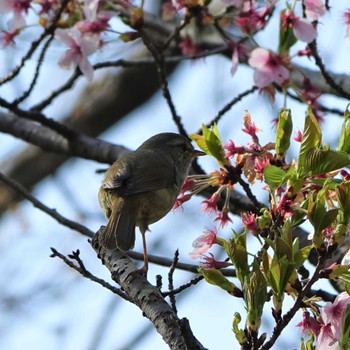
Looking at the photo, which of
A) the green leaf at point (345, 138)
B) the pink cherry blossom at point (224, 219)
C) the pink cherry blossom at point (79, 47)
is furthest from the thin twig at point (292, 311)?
the pink cherry blossom at point (79, 47)

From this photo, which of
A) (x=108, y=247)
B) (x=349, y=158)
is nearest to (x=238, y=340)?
(x=349, y=158)

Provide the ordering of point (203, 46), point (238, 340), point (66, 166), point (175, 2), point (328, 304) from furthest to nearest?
point (66, 166) → point (203, 46) → point (175, 2) → point (328, 304) → point (238, 340)

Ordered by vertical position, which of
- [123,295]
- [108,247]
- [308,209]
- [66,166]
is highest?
[66,166]

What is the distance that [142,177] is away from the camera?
4523 millimetres

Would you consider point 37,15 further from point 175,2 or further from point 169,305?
point 169,305

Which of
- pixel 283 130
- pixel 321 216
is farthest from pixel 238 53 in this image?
pixel 321 216

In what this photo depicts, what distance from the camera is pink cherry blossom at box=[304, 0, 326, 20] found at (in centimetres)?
404

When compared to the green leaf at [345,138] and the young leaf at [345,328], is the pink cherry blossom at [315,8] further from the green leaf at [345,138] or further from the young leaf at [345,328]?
the young leaf at [345,328]

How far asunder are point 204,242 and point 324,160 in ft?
2.09

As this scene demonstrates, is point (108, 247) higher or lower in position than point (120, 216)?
lower

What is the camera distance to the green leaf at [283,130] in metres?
2.76

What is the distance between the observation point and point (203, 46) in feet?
19.1

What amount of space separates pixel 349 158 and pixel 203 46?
3.41 metres

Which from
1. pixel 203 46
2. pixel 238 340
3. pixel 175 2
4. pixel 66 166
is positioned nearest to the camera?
pixel 238 340
